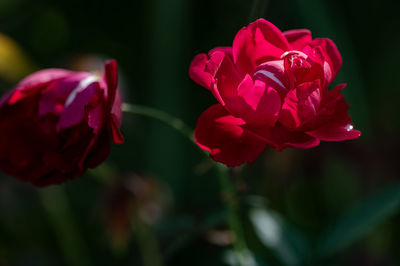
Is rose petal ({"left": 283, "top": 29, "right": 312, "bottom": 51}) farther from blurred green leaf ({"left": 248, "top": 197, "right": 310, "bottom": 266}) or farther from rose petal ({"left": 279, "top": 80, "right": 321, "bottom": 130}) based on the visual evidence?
blurred green leaf ({"left": 248, "top": 197, "right": 310, "bottom": 266})

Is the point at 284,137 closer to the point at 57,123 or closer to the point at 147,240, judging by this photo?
the point at 57,123

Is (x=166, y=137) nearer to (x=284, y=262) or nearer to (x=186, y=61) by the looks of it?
(x=186, y=61)

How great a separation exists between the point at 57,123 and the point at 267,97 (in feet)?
0.73

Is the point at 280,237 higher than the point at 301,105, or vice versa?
Result: the point at 301,105

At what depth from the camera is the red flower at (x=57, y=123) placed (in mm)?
487

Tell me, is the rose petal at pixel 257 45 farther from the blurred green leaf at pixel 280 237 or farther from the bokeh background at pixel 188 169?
the blurred green leaf at pixel 280 237

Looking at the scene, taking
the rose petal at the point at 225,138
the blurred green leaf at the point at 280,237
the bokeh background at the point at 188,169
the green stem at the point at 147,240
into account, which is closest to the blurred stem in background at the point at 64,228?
the bokeh background at the point at 188,169

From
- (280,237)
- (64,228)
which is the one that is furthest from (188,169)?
(280,237)

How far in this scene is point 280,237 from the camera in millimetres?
762

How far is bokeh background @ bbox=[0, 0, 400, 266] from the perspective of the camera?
0.78 meters

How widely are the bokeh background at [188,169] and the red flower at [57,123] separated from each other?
0.14m

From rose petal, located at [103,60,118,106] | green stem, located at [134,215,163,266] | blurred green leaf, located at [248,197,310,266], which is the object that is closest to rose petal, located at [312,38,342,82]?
rose petal, located at [103,60,118,106]

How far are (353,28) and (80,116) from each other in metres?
1.05

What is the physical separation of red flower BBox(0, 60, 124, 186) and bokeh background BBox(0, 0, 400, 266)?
14 cm
